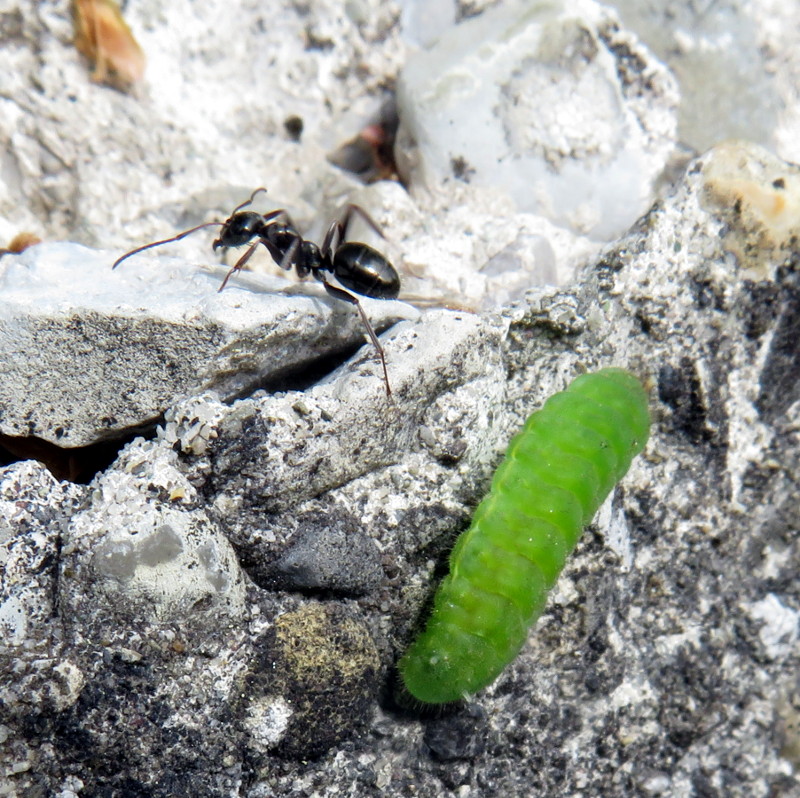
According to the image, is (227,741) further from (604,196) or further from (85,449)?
(604,196)

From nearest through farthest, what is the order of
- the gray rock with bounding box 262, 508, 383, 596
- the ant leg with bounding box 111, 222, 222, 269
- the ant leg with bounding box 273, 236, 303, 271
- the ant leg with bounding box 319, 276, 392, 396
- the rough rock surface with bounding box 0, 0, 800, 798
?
the rough rock surface with bounding box 0, 0, 800, 798 < the gray rock with bounding box 262, 508, 383, 596 < the ant leg with bounding box 319, 276, 392, 396 < the ant leg with bounding box 111, 222, 222, 269 < the ant leg with bounding box 273, 236, 303, 271

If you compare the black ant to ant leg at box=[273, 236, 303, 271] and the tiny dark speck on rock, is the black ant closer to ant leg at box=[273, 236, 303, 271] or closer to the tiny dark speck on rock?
ant leg at box=[273, 236, 303, 271]

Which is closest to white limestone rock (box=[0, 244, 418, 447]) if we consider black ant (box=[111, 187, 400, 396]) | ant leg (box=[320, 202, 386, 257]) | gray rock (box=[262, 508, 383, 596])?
black ant (box=[111, 187, 400, 396])

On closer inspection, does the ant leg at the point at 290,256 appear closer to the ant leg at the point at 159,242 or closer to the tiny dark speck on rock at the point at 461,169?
the ant leg at the point at 159,242

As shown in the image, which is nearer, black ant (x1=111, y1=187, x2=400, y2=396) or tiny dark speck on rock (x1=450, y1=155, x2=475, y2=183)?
black ant (x1=111, y1=187, x2=400, y2=396)

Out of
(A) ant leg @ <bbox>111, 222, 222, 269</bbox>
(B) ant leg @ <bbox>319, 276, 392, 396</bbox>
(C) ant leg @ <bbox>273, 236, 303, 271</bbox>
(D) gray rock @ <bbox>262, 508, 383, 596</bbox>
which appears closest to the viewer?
(D) gray rock @ <bbox>262, 508, 383, 596</bbox>

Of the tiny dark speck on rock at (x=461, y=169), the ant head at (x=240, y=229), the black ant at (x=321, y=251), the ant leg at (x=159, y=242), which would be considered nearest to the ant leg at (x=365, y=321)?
the black ant at (x=321, y=251)

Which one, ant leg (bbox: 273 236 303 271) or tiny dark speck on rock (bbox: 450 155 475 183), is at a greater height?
tiny dark speck on rock (bbox: 450 155 475 183)

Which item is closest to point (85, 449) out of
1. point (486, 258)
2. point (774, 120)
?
point (486, 258)
